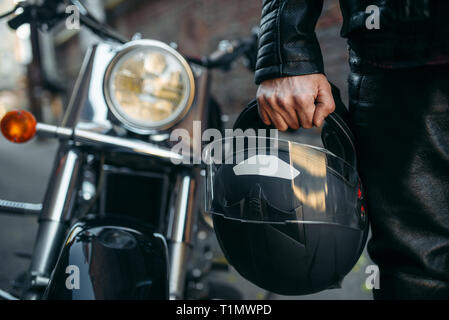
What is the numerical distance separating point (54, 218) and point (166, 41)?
197 inches

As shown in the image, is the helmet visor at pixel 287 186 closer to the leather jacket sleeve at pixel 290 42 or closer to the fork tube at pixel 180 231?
the leather jacket sleeve at pixel 290 42

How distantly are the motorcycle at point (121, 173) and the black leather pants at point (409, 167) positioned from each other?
0.53 metres

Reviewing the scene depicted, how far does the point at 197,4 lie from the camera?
4840mm

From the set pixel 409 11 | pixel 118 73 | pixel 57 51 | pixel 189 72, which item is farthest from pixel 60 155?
pixel 57 51

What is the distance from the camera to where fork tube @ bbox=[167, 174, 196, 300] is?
3.24 feet

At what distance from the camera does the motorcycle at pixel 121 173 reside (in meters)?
0.77

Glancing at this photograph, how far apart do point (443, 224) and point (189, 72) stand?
0.80 meters

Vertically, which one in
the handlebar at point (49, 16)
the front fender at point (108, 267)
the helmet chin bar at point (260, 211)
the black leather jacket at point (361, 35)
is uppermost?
the handlebar at point (49, 16)

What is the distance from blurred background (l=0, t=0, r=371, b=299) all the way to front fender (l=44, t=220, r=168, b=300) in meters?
0.59

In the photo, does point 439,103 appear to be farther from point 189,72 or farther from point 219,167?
point 189,72

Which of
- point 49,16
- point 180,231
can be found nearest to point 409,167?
point 180,231

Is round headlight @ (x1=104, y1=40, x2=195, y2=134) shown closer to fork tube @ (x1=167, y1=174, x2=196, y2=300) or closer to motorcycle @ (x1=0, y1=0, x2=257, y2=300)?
motorcycle @ (x1=0, y1=0, x2=257, y2=300)

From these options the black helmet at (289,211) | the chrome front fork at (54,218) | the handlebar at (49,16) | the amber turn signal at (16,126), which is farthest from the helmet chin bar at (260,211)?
the handlebar at (49,16)

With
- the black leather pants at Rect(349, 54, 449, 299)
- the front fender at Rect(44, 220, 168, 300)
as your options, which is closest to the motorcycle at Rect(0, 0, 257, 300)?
the front fender at Rect(44, 220, 168, 300)
